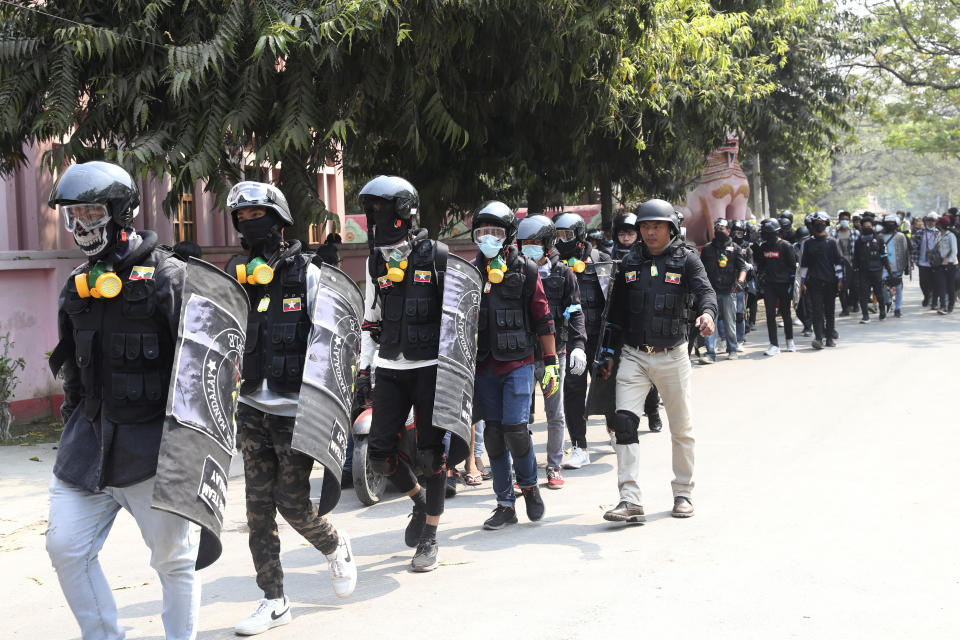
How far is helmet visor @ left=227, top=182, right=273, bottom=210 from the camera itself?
454 centimetres

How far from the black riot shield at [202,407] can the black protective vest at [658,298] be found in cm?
312

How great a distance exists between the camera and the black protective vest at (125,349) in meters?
3.79

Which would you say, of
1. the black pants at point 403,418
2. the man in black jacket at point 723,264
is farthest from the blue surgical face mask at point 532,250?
the man in black jacket at point 723,264

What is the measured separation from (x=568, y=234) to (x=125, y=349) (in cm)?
517

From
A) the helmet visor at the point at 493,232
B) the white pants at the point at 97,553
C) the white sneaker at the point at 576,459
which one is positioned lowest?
the white sneaker at the point at 576,459

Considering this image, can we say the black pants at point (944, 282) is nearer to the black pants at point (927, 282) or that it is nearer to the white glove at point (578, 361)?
the black pants at point (927, 282)

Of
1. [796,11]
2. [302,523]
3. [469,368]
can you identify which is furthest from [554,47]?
[796,11]

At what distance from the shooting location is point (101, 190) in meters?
3.79

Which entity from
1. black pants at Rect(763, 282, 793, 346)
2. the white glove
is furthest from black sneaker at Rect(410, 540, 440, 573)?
black pants at Rect(763, 282, 793, 346)

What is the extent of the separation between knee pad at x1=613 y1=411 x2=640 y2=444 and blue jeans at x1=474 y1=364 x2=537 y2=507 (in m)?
0.56

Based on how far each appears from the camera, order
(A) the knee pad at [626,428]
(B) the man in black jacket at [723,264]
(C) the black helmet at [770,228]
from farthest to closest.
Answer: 1. (C) the black helmet at [770,228]
2. (B) the man in black jacket at [723,264]
3. (A) the knee pad at [626,428]

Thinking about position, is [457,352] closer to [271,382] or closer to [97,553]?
[271,382]

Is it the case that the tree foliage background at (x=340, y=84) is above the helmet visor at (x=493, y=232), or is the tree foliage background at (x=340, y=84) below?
above

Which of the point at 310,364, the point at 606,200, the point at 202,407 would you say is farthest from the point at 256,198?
the point at 606,200
